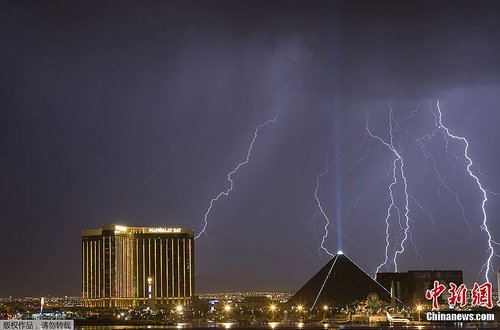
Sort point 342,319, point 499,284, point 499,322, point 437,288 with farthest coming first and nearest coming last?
point 499,284
point 342,319
point 499,322
point 437,288

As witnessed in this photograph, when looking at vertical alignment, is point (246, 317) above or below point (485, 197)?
below

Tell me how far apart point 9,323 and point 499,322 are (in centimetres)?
7908

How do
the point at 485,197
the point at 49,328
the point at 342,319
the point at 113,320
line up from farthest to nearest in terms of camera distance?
the point at 113,320, the point at 342,319, the point at 485,197, the point at 49,328

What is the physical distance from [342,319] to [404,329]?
62051mm

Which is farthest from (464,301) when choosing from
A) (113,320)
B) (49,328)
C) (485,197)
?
(113,320)

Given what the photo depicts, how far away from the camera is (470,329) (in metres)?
98.3

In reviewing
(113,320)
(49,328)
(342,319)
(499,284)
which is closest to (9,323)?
(49,328)

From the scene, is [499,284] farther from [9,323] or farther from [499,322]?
[9,323]

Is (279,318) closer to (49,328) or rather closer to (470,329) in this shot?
(470,329)

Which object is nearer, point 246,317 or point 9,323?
point 9,323

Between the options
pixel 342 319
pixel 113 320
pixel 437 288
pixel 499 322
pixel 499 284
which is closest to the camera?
pixel 437 288

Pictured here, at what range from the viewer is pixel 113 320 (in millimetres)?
183875

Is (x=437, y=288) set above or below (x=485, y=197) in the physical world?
below

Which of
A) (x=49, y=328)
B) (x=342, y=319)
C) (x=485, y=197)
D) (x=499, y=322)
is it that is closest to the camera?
(x=49, y=328)
